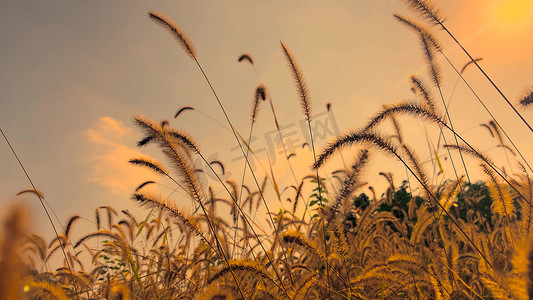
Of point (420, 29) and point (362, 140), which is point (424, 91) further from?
point (362, 140)

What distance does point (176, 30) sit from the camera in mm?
3211

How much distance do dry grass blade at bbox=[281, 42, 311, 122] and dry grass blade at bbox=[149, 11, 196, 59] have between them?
0.89m

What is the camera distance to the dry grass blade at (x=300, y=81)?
271 centimetres

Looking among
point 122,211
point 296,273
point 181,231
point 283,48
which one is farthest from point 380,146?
point 122,211

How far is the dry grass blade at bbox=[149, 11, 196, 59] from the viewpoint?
3.17 metres

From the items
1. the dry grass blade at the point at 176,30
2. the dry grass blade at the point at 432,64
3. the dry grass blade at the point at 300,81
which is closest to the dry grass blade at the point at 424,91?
the dry grass blade at the point at 432,64

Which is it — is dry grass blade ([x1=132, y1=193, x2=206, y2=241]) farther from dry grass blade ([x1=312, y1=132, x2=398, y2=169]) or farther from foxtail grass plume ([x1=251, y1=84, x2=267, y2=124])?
foxtail grass plume ([x1=251, y1=84, x2=267, y2=124])

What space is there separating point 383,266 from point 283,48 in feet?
5.87

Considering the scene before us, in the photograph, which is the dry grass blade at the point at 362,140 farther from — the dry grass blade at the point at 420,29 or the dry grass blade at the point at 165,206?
the dry grass blade at the point at 420,29

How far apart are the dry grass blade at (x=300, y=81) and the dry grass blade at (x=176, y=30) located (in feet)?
2.91

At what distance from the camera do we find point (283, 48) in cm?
288

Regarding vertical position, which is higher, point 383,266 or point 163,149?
point 163,149

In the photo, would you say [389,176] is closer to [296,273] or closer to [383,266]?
[296,273]

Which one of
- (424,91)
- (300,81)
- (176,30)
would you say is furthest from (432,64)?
(176,30)
